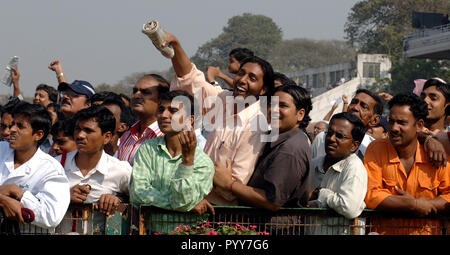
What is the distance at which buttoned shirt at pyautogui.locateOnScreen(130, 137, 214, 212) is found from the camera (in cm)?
450

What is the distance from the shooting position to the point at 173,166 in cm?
486

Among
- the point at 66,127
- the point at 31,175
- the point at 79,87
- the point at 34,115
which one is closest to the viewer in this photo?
the point at 31,175

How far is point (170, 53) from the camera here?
558cm

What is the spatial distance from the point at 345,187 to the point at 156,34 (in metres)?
1.94

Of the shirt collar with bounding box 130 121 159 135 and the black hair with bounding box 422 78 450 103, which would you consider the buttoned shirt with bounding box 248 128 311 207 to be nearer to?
the shirt collar with bounding box 130 121 159 135

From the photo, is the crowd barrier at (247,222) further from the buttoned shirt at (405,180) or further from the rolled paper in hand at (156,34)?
the rolled paper in hand at (156,34)

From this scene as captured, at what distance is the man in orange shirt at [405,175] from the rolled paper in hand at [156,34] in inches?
73.6

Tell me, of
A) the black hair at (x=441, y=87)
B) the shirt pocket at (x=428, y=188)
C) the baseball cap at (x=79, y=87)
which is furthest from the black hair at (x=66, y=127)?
the black hair at (x=441, y=87)

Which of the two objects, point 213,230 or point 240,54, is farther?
point 240,54

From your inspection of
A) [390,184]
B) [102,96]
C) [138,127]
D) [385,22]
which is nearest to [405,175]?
[390,184]

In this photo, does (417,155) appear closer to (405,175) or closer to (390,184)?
(405,175)

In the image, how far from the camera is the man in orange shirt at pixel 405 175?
4879 millimetres
